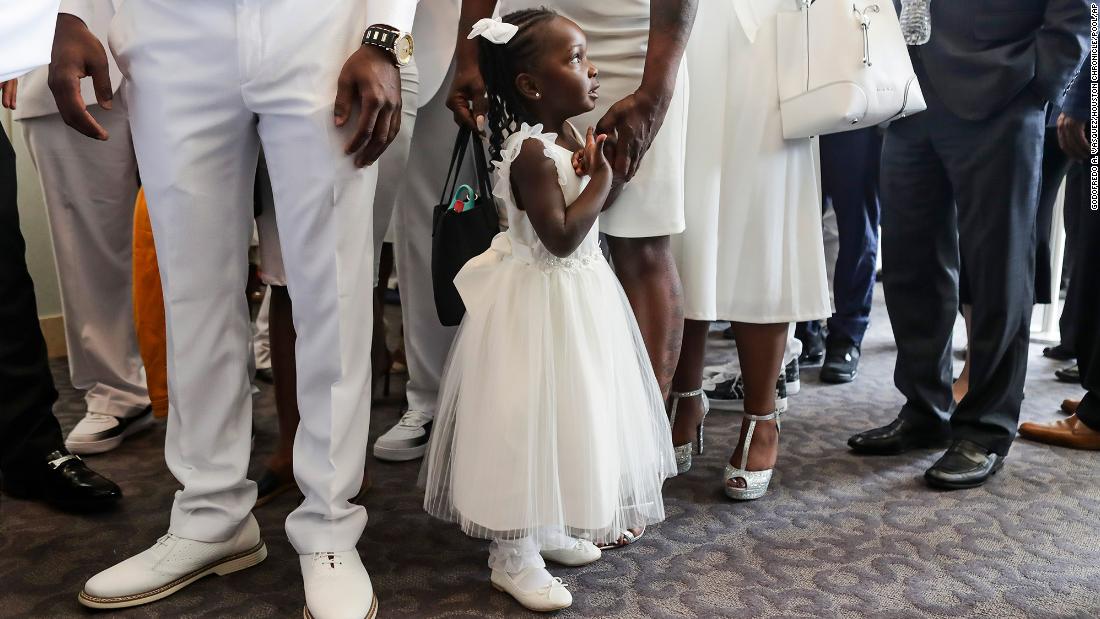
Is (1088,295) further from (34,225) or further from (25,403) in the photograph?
(34,225)

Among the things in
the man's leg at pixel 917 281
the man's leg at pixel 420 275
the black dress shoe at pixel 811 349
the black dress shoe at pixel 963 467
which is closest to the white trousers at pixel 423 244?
the man's leg at pixel 420 275

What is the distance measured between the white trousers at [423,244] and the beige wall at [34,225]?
164cm

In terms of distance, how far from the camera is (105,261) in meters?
2.31

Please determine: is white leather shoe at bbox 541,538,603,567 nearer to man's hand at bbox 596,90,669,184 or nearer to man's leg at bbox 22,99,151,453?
man's hand at bbox 596,90,669,184

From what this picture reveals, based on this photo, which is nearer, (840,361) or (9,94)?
(9,94)

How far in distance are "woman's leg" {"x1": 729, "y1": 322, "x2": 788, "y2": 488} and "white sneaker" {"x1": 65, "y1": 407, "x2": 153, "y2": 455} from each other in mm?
1554

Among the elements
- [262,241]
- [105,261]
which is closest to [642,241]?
[262,241]

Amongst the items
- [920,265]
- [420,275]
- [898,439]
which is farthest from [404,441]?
[920,265]

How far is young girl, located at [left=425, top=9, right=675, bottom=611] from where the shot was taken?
1.47 meters

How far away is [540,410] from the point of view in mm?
1476

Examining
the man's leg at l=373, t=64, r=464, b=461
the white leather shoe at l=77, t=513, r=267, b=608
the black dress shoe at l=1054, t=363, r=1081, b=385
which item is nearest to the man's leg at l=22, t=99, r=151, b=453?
the man's leg at l=373, t=64, r=464, b=461

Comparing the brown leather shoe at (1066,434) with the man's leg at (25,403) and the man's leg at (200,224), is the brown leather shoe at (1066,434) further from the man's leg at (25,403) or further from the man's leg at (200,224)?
the man's leg at (25,403)

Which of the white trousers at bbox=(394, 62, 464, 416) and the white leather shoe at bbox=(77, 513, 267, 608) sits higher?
the white trousers at bbox=(394, 62, 464, 416)

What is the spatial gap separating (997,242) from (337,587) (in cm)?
158
